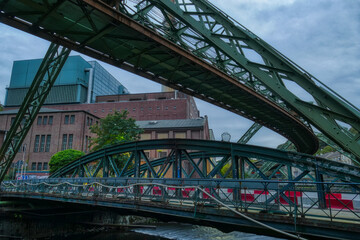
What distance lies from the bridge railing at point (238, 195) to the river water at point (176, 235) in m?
6.58

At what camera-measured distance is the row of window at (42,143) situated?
5169cm

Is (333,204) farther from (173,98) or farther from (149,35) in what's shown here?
(173,98)

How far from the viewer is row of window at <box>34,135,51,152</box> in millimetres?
51688

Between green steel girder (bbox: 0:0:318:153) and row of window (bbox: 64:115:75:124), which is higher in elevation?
row of window (bbox: 64:115:75:124)

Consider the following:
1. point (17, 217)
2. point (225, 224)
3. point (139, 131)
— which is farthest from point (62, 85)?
point (225, 224)

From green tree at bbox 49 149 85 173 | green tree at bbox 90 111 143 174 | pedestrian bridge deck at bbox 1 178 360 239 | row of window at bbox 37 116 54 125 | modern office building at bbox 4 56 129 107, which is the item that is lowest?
pedestrian bridge deck at bbox 1 178 360 239

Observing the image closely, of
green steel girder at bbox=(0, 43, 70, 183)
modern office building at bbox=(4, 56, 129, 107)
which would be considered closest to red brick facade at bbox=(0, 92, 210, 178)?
modern office building at bbox=(4, 56, 129, 107)

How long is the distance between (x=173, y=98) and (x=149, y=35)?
227 feet

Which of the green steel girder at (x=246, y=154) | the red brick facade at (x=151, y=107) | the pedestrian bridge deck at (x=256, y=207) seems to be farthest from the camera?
the red brick facade at (x=151, y=107)

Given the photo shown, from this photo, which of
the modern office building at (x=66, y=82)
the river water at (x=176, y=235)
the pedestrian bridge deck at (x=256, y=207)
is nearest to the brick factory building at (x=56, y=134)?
the river water at (x=176, y=235)

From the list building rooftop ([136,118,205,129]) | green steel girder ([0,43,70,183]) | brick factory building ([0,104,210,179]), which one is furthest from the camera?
building rooftop ([136,118,205,129])

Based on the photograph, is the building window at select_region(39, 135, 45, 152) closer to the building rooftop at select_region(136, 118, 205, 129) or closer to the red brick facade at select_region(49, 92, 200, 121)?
the building rooftop at select_region(136, 118, 205, 129)

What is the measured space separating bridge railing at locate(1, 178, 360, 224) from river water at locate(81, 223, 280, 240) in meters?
6.58

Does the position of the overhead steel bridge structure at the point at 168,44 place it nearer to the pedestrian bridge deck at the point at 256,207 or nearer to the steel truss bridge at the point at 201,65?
the steel truss bridge at the point at 201,65
